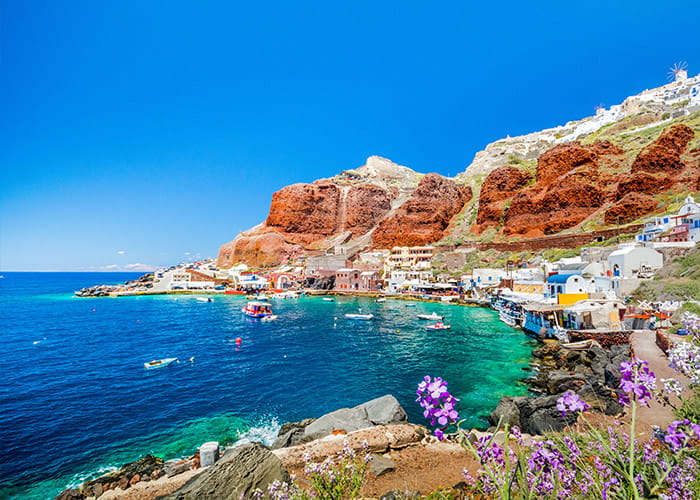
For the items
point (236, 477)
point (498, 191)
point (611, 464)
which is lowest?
point (236, 477)

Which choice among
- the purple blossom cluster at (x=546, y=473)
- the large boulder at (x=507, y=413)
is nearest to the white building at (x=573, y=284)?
the large boulder at (x=507, y=413)

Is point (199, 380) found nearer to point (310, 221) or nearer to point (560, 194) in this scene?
point (560, 194)

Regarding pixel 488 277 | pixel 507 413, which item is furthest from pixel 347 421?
pixel 488 277

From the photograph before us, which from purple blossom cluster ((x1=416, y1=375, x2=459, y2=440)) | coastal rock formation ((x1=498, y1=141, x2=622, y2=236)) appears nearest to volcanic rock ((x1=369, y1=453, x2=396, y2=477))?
purple blossom cluster ((x1=416, y1=375, x2=459, y2=440))

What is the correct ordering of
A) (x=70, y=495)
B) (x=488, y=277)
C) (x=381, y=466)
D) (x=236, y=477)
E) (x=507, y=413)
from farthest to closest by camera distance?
1. (x=488, y=277)
2. (x=507, y=413)
3. (x=70, y=495)
4. (x=381, y=466)
5. (x=236, y=477)

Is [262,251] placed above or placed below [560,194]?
below

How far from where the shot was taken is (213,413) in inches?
617

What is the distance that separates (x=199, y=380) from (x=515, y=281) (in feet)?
117

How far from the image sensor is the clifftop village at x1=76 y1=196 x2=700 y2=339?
83.3 feet

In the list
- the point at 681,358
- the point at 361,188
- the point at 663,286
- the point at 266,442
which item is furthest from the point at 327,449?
the point at 361,188

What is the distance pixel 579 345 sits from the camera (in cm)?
2183

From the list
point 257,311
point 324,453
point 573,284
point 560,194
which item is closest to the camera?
point 324,453

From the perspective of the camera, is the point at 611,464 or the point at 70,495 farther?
the point at 70,495

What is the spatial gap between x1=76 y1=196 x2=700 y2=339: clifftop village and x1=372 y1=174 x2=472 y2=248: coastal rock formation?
6189 mm
